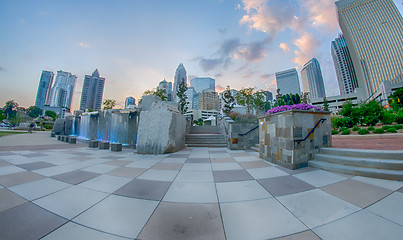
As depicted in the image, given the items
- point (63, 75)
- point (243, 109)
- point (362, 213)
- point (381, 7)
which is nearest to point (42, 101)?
point (63, 75)

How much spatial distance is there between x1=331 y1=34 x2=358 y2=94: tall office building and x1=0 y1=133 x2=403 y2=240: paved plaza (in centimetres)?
14858

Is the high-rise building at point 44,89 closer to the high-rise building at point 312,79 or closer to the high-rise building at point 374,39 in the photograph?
the high-rise building at point 374,39

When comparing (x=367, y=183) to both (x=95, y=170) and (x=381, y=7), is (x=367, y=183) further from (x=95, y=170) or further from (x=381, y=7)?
(x=381, y=7)

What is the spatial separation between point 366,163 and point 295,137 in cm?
168

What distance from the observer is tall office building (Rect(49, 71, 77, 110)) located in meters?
123

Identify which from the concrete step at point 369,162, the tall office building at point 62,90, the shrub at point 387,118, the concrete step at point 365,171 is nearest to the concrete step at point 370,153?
the concrete step at point 369,162

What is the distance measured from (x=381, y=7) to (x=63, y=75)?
804 feet

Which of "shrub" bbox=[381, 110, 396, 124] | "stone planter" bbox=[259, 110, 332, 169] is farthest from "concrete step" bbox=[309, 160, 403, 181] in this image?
"shrub" bbox=[381, 110, 396, 124]

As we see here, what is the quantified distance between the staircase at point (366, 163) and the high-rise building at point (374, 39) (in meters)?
95.0

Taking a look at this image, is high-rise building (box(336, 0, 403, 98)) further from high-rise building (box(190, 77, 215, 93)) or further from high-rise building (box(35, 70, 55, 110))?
high-rise building (box(35, 70, 55, 110))

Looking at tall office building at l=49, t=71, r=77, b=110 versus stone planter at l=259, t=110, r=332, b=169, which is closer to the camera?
stone planter at l=259, t=110, r=332, b=169

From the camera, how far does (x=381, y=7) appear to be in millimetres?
67125

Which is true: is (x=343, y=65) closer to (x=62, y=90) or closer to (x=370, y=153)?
(x=370, y=153)

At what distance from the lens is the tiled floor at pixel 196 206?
1636 mm
